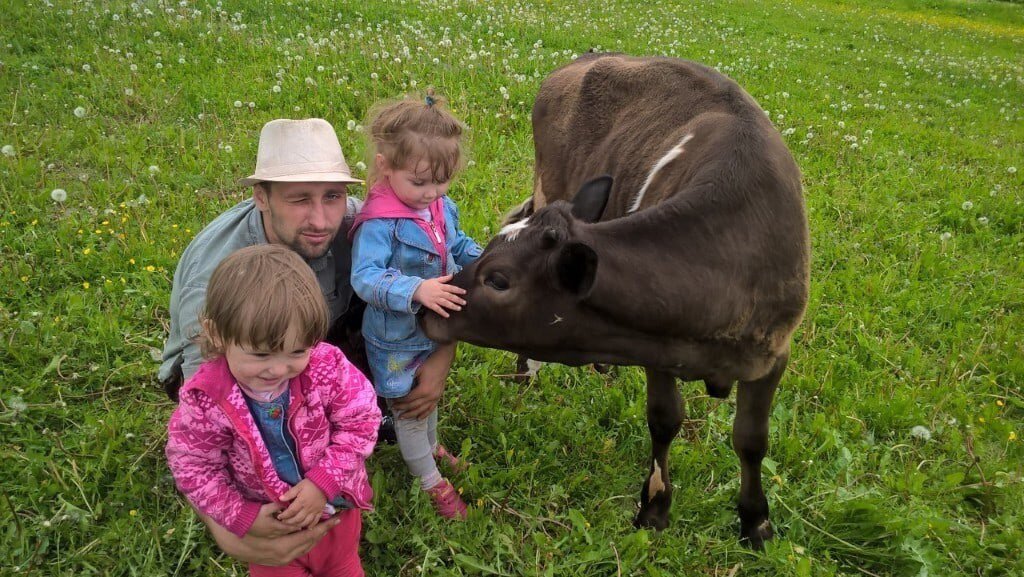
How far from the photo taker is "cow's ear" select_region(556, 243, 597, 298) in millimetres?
2717

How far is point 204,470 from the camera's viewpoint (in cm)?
242

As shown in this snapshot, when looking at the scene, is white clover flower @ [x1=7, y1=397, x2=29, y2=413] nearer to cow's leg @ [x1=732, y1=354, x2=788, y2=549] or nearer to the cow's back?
the cow's back

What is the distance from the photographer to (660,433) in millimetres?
3799

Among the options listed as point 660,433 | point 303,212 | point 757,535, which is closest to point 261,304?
point 303,212

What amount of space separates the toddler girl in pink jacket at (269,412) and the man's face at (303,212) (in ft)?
1.84

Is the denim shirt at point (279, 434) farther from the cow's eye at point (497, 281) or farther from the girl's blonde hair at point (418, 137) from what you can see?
the girl's blonde hair at point (418, 137)

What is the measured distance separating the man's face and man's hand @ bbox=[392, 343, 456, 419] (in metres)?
0.75

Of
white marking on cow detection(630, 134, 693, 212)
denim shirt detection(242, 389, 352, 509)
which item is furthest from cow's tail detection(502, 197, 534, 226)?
denim shirt detection(242, 389, 352, 509)

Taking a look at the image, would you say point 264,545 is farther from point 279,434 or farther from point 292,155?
point 292,155

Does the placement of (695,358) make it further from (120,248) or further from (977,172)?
(977,172)

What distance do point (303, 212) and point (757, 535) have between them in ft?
9.40

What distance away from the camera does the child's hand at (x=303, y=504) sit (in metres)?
2.48

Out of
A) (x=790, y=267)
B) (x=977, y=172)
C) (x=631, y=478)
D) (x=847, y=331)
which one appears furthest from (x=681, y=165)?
(x=977, y=172)

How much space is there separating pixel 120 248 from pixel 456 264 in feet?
10.4
